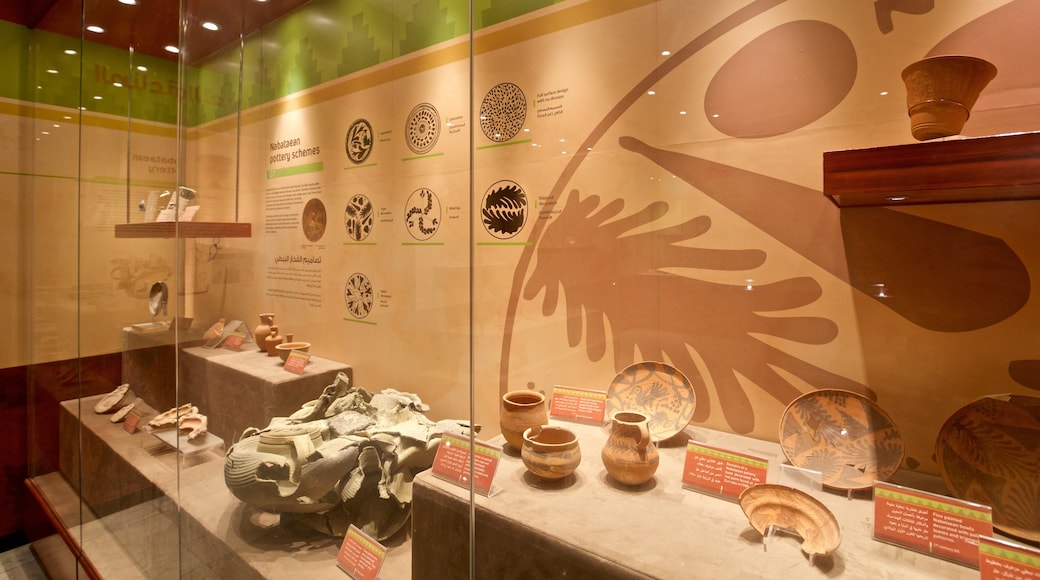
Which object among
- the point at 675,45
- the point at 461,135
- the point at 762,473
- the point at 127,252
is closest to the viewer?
the point at 762,473

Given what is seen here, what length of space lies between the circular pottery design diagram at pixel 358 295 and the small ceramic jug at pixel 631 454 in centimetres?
74

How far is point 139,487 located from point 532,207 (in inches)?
75.9

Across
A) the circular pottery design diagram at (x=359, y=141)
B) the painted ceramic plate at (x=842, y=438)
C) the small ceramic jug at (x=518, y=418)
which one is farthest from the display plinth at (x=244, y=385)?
the painted ceramic plate at (x=842, y=438)

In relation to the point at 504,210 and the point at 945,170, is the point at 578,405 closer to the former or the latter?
the point at 504,210

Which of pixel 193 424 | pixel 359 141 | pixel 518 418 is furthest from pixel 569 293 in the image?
pixel 193 424

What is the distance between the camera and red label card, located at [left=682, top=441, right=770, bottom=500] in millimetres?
1053

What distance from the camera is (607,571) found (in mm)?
831

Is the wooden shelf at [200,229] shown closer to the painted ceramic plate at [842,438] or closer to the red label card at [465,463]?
the red label card at [465,463]

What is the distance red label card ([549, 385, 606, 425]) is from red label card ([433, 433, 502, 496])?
1.63 feet

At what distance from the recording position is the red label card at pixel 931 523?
81 cm

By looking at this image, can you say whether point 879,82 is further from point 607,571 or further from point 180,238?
point 180,238

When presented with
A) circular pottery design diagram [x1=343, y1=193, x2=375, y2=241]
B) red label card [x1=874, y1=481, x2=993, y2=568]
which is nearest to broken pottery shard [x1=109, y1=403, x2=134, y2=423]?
circular pottery design diagram [x1=343, y1=193, x2=375, y2=241]

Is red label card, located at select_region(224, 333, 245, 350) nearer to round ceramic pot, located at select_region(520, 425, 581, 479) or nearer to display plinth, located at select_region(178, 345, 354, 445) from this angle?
display plinth, located at select_region(178, 345, 354, 445)

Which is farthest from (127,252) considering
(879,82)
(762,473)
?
(879,82)
